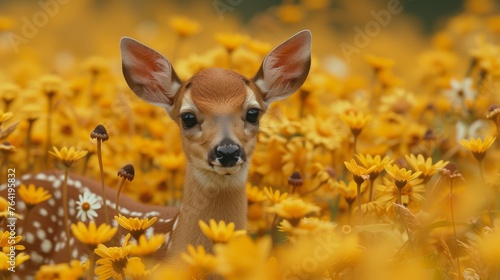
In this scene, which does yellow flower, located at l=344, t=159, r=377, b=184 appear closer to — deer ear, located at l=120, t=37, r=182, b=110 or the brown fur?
the brown fur

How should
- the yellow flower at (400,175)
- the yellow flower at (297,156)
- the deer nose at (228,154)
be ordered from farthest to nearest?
the yellow flower at (297,156), the deer nose at (228,154), the yellow flower at (400,175)

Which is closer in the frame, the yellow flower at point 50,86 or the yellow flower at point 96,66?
the yellow flower at point 50,86

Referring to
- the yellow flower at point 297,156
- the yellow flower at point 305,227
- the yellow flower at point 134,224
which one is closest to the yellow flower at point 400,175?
the yellow flower at point 305,227

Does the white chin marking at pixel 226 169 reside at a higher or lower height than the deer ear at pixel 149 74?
lower

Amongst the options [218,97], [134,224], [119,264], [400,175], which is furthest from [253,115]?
[119,264]

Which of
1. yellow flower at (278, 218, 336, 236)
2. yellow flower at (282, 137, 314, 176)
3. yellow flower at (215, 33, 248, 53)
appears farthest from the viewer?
yellow flower at (215, 33, 248, 53)

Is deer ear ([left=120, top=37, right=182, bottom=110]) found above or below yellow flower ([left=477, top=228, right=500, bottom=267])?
above

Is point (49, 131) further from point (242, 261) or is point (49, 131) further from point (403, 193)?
point (242, 261)

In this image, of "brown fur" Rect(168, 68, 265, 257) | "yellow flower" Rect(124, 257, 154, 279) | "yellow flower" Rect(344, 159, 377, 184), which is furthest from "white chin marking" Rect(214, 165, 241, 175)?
"yellow flower" Rect(124, 257, 154, 279)

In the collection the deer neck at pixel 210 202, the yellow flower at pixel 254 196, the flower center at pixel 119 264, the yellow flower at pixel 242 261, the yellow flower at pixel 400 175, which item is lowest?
the yellow flower at pixel 254 196

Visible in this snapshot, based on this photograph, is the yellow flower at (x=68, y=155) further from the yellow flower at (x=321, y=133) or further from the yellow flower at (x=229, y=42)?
the yellow flower at (x=229, y=42)
